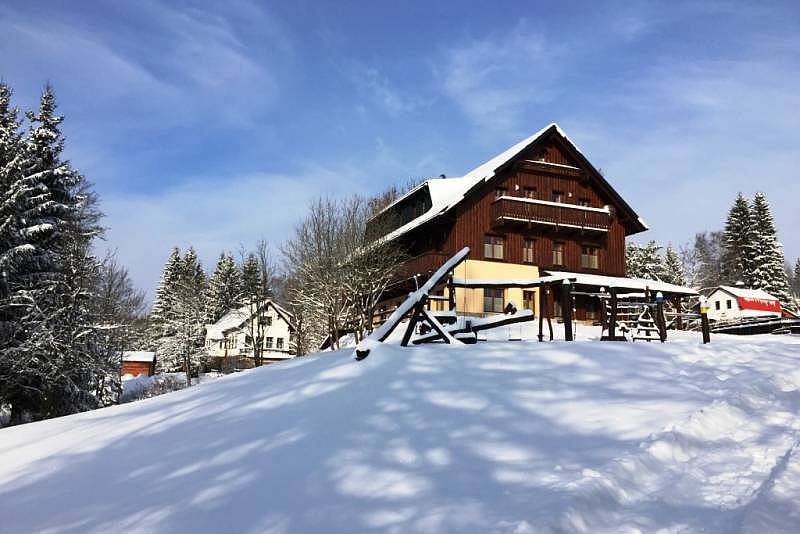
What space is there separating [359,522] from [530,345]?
235 inches

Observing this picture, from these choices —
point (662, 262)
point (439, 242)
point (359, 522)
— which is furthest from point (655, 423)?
point (662, 262)

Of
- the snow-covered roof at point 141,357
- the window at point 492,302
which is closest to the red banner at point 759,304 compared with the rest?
the window at point 492,302

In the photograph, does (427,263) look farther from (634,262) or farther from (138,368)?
(138,368)

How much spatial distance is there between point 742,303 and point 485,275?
32.1 metres

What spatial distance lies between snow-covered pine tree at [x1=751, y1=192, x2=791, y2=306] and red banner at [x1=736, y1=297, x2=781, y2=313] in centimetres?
370

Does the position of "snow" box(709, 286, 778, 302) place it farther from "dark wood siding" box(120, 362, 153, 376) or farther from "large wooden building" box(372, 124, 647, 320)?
"dark wood siding" box(120, 362, 153, 376)

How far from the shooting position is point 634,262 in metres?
61.1

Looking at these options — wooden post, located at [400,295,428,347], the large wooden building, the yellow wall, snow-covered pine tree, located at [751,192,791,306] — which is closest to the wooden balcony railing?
the large wooden building

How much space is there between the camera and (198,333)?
5334 centimetres

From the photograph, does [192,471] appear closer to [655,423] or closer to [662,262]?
[655,423]

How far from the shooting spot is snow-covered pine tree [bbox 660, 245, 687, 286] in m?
60.5

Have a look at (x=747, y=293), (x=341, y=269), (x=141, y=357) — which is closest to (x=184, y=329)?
(x=141, y=357)

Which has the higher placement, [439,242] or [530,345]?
[439,242]

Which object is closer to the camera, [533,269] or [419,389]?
[419,389]
